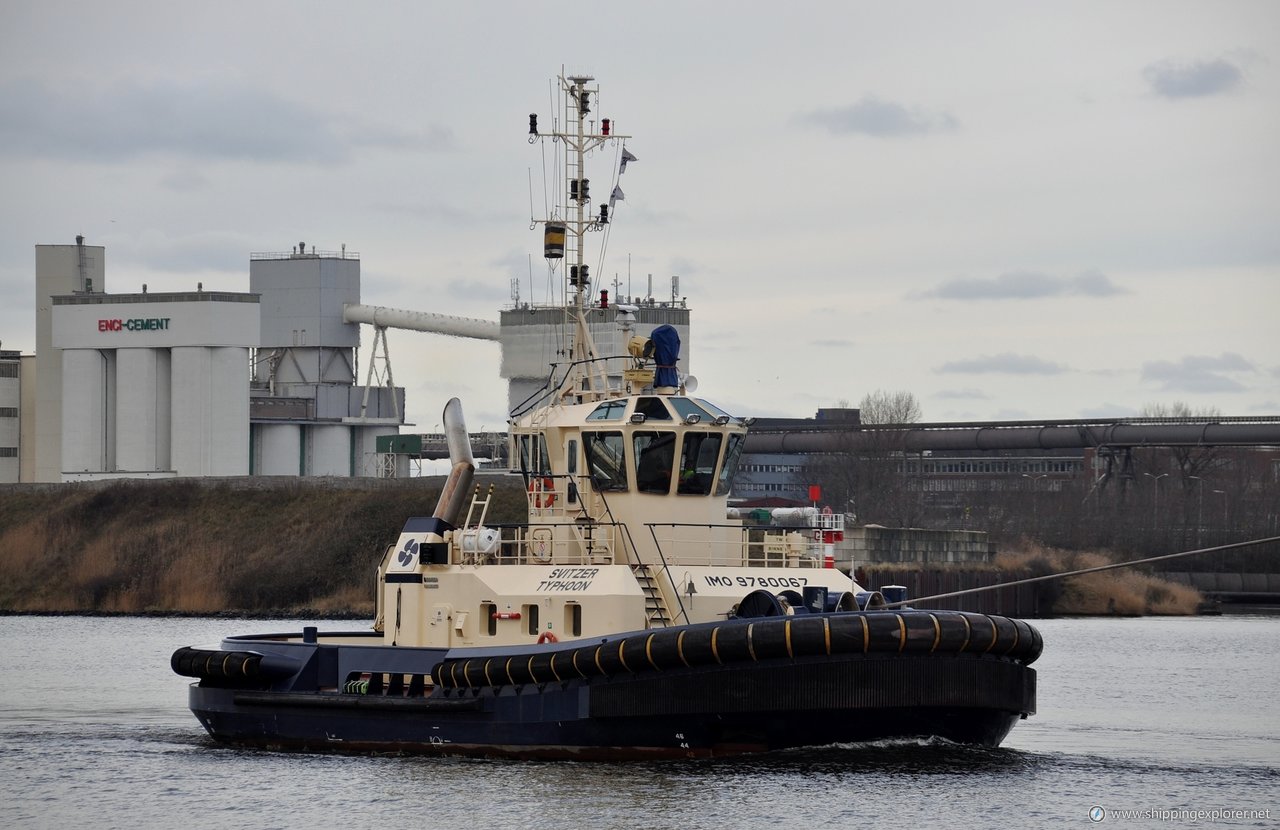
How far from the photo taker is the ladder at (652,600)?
20.4 m

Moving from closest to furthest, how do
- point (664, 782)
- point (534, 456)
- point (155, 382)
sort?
point (664, 782) < point (534, 456) < point (155, 382)

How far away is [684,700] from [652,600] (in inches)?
76.5

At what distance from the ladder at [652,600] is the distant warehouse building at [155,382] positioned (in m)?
55.2

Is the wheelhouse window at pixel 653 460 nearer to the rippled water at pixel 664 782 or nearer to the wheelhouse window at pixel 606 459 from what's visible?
the wheelhouse window at pixel 606 459

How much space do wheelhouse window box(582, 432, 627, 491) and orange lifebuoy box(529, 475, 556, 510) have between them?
23.9 inches

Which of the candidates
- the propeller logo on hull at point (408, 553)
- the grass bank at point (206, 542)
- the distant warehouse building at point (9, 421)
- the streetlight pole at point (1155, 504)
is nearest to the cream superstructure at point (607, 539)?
the propeller logo on hull at point (408, 553)

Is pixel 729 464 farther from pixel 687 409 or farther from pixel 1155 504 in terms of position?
pixel 1155 504

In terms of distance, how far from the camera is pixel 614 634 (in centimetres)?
1967

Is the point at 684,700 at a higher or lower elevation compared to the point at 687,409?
lower

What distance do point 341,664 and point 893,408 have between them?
8343cm

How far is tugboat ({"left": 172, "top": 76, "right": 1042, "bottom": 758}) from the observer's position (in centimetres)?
1859

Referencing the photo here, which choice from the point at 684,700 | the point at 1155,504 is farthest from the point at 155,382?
the point at 684,700

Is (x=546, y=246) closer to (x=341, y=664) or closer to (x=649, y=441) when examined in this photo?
(x=649, y=441)

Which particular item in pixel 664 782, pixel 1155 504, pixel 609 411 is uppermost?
pixel 609 411
